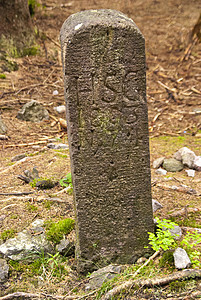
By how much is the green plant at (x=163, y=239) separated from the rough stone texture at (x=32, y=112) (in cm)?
412

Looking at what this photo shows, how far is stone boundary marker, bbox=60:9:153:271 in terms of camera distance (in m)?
2.27

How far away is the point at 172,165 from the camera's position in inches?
187

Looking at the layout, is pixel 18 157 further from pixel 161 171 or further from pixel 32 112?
pixel 161 171

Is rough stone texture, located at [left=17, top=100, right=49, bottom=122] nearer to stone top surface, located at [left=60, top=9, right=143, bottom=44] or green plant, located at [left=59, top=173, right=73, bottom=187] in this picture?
green plant, located at [left=59, top=173, right=73, bottom=187]

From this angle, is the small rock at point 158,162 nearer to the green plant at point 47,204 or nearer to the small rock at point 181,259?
the green plant at point 47,204

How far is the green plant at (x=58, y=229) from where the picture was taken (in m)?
3.00

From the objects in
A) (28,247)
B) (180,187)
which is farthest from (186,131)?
(28,247)

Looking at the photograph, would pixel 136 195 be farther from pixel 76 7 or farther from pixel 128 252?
pixel 76 7

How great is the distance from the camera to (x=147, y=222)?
2.72 meters

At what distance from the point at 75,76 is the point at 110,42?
0.35 m

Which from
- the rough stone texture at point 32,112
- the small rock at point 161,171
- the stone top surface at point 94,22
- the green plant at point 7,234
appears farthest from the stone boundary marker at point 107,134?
the rough stone texture at point 32,112

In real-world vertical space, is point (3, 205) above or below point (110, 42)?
below

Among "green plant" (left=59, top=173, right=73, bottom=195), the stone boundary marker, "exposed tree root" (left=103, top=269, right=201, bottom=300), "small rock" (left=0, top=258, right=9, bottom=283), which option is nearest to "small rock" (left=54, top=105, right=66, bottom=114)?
"green plant" (left=59, top=173, right=73, bottom=195)

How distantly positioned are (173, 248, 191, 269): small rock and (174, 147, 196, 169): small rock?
2286 mm
